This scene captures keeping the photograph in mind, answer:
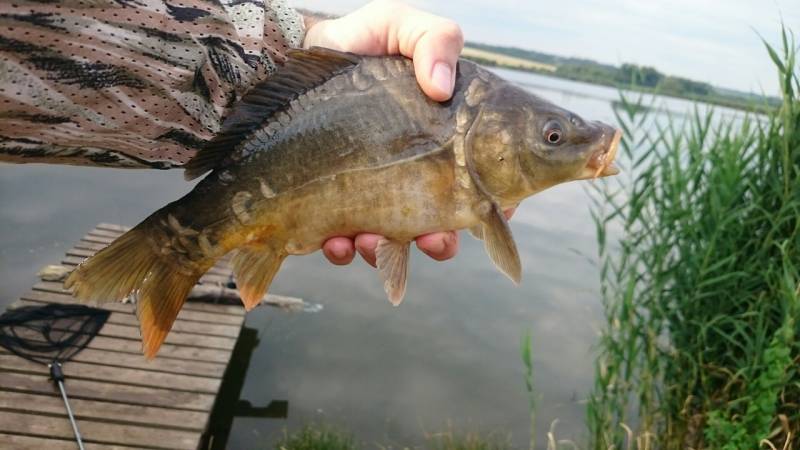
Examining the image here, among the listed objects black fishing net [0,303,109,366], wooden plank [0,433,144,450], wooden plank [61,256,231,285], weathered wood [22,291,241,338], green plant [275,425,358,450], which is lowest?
green plant [275,425,358,450]

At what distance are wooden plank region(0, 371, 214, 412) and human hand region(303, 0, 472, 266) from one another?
4381 millimetres

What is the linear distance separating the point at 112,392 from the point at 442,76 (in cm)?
544

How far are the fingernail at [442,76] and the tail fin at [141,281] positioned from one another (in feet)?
3.64

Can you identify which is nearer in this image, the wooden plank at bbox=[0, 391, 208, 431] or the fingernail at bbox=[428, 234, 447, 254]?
the fingernail at bbox=[428, 234, 447, 254]

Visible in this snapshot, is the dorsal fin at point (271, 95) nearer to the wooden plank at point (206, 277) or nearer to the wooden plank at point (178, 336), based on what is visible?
the wooden plank at point (178, 336)

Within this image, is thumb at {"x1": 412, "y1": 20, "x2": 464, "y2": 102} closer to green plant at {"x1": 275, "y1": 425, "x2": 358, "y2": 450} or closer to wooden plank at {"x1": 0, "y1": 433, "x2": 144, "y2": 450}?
wooden plank at {"x1": 0, "y1": 433, "x2": 144, "y2": 450}

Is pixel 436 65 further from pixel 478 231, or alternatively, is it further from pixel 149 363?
pixel 149 363

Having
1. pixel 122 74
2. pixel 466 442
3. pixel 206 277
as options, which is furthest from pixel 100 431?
pixel 122 74

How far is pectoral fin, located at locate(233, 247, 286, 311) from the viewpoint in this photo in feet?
8.24

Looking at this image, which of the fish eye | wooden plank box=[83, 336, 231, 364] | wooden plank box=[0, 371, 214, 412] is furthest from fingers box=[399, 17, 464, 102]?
wooden plank box=[83, 336, 231, 364]

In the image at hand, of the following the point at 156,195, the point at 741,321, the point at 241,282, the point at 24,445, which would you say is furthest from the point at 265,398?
the point at 156,195

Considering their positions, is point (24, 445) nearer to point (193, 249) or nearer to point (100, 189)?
point (193, 249)

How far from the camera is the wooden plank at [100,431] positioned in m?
5.74

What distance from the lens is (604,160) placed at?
8.22 ft
